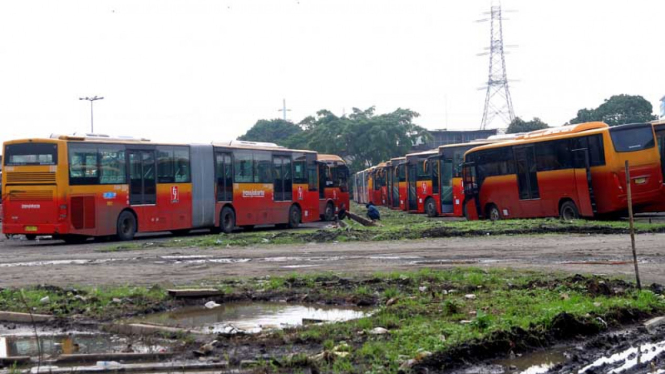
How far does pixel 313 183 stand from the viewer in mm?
35719

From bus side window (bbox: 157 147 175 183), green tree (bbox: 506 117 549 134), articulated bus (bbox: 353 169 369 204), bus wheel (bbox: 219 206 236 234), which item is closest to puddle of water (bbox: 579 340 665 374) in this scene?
bus side window (bbox: 157 147 175 183)

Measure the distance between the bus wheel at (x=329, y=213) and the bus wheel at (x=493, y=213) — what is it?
31.5 ft

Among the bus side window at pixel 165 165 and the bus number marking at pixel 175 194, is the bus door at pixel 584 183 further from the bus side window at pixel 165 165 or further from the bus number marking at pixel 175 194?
the bus side window at pixel 165 165

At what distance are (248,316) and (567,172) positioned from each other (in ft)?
61.7

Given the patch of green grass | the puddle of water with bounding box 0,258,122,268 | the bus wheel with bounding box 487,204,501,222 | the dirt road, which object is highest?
the bus wheel with bounding box 487,204,501,222

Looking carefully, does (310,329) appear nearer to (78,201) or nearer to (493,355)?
(493,355)

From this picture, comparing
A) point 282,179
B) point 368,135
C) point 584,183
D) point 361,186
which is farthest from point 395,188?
point 584,183

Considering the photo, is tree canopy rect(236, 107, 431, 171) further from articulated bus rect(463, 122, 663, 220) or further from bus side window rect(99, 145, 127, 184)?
bus side window rect(99, 145, 127, 184)

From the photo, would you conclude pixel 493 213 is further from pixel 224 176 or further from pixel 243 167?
pixel 224 176

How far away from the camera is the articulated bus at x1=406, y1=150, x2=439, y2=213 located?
3916 cm

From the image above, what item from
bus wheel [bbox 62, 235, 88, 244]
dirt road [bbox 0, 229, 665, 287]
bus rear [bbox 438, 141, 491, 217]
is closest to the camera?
dirt road [bbox 0, 229, 665, 287]

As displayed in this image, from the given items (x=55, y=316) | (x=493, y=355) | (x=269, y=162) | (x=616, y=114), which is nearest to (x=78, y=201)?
(x=269, y=162)

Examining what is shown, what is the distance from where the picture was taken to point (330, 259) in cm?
1667

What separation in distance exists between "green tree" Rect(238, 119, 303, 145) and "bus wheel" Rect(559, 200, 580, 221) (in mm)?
64366
